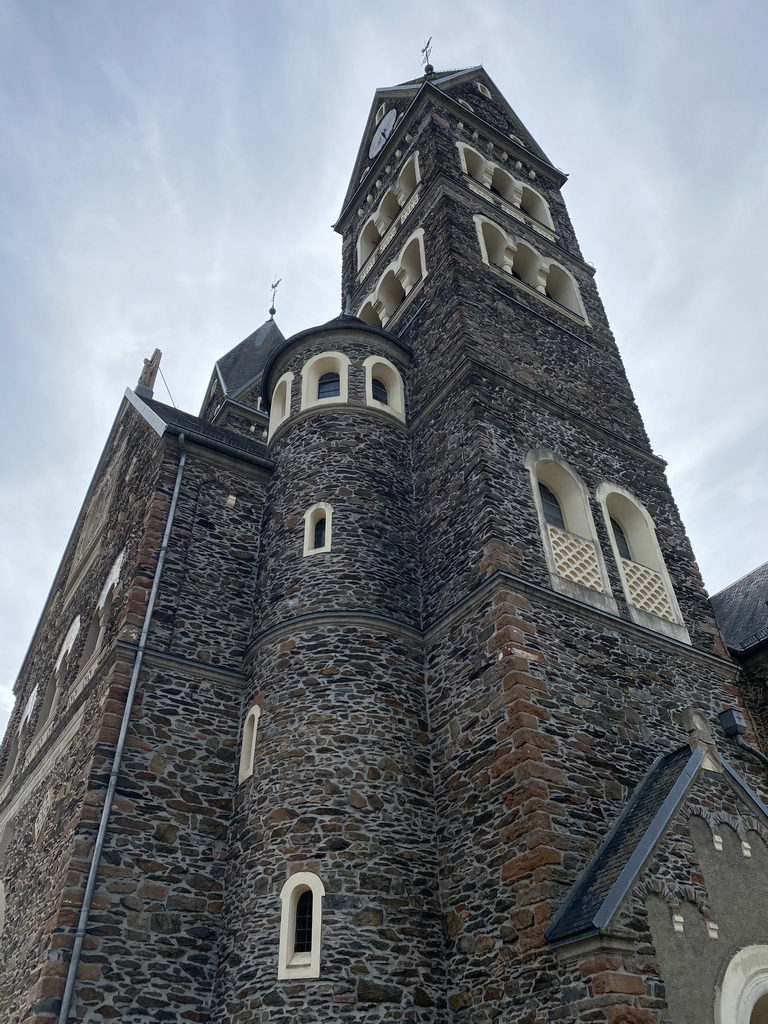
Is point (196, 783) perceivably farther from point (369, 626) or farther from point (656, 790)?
point (656, 790)

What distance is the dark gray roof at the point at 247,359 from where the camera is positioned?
27.9 metres

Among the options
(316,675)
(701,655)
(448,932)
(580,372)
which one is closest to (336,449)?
(316,675)

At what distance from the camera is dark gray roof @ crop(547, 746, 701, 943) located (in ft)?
26.8

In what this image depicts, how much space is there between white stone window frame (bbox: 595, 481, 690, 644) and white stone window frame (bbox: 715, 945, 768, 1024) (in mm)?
5049

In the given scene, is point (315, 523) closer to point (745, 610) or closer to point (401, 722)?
point (401, 722)

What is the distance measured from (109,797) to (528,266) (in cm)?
1594

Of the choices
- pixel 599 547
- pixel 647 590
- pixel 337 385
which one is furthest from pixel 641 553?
pixel 337 385

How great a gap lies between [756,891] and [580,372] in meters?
11.0

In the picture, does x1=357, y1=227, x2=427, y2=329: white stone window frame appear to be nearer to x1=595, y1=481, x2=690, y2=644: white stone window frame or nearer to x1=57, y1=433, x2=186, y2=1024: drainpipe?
x1=595, y1=481, x2=690, y2=644: white stone window frame

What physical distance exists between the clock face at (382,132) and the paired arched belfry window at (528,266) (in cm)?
743

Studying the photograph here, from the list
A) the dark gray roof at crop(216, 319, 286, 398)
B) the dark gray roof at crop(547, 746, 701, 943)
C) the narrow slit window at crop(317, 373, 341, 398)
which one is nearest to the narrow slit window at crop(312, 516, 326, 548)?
the narrow slit window at crop(317, 373, 341, 398)

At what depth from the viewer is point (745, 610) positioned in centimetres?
1862

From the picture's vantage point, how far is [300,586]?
43.1 ft

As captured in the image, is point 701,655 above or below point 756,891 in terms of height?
above
